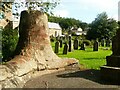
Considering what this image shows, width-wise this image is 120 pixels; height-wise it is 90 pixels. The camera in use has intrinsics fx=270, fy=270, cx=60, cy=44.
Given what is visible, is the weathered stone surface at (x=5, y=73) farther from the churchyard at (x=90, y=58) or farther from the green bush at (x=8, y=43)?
the green bush at (x=8, y=43)

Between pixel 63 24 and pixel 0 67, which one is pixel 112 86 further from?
pixel 63 24

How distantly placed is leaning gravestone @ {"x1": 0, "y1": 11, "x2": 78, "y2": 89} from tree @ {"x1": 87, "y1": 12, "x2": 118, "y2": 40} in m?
41.5

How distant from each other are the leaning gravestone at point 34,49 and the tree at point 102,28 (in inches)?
1632

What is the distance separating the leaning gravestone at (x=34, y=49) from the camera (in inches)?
333

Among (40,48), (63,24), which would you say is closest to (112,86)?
(40,48)

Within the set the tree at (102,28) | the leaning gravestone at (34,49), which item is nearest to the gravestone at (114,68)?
the leaning gravestone at (34,49)

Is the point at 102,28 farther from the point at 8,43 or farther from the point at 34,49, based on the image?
the point at 34,49

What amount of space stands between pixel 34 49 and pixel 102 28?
43.5 meters

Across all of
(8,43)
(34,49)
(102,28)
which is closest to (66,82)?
(34,49)

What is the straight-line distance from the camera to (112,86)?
23.1 feet

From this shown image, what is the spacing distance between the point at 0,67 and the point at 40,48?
10.4 ft

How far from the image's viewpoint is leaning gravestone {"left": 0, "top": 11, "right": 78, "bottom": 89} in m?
8.45

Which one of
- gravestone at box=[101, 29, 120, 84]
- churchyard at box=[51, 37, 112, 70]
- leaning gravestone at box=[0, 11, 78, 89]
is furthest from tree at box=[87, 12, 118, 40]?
gravestone at box=[101, 29, 120, 84]

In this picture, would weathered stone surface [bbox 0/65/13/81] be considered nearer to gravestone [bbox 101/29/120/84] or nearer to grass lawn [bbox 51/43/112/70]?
gravestone [bbox 101/29/120/84]
